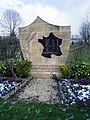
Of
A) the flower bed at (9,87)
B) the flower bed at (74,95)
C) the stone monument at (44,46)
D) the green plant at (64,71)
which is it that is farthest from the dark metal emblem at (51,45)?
the flower bed at (74,95)

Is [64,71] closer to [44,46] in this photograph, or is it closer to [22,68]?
[44,46]

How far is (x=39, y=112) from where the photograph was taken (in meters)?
5.47

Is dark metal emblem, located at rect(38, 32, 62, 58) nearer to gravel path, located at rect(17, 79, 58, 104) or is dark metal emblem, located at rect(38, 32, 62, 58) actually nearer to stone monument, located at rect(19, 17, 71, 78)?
stone monument, located at rect(19, 17, 71, 78)

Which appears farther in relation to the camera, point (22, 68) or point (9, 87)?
point (22, 68)

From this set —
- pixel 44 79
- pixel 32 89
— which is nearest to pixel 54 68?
pixel 44 79

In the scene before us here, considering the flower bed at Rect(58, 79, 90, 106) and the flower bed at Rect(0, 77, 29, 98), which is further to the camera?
the flower bed at Rect(0, 77, 29, 98)

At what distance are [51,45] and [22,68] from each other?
1660 mm

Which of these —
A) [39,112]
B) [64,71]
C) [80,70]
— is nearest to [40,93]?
[39,112]

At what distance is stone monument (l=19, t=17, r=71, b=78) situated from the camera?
1120 centimetres

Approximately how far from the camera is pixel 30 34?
449 inches

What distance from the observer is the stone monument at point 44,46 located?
11203mm

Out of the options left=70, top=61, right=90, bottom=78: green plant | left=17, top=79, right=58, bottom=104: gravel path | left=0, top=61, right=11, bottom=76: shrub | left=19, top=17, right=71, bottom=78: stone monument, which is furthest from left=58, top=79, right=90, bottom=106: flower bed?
left=0, top=61, right=11, bottom=76: shrub

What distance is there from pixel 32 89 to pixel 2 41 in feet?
19.1

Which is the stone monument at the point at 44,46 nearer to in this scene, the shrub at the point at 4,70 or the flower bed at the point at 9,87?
the shrub at the point at 4,70
